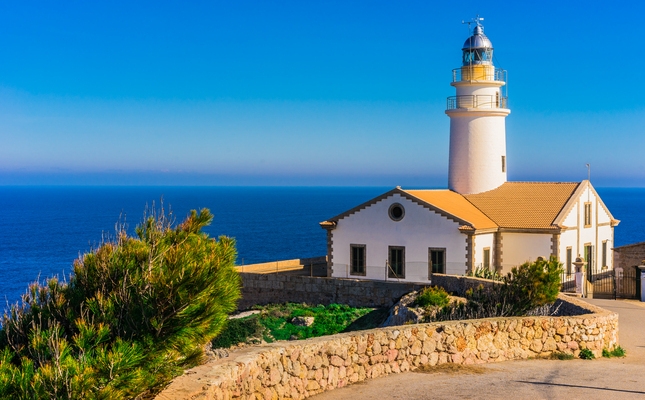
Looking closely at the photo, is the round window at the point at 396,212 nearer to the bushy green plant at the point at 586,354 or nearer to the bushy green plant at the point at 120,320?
the bushy green plant at the point at 586,354

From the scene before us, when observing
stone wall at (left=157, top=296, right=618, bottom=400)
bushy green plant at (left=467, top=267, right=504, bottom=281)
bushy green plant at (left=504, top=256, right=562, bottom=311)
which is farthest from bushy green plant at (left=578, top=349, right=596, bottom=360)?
bushy green plant at (left=467, top=267, right=504, bottom=281)


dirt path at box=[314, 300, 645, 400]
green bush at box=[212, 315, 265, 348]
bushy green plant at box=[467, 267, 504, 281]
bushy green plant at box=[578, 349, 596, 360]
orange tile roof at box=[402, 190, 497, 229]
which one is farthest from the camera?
orange tile roof at box=[402, 190, 497, 229]

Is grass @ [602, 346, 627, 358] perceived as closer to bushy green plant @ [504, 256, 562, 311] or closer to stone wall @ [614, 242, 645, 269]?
bushy green plant @ [504, 256, 562, 311]

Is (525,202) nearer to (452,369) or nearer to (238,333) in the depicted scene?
(238,333)

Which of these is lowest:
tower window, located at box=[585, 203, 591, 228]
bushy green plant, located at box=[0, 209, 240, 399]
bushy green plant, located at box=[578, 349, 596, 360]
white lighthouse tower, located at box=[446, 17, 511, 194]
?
bushy green plant, located at box=[578, 349, 596, 360]

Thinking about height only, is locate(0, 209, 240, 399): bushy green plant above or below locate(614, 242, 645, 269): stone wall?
above

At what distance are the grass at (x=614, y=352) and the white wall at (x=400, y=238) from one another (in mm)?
13409

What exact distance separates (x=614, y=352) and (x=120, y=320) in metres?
8.86

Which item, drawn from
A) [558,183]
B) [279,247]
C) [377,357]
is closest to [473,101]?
[558,183]

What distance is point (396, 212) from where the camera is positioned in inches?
1109

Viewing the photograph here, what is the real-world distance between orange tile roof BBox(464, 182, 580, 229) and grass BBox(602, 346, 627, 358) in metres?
14.6

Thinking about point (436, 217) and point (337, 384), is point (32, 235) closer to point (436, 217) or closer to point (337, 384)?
point (436, 217)

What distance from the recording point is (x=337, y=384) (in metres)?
10.2

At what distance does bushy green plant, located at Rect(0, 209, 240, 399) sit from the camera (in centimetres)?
700
